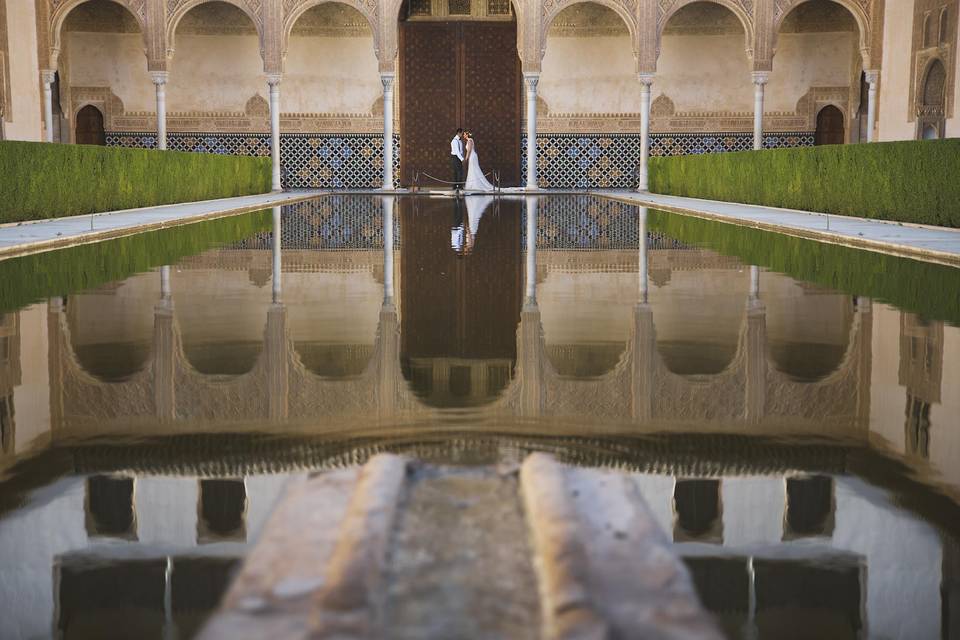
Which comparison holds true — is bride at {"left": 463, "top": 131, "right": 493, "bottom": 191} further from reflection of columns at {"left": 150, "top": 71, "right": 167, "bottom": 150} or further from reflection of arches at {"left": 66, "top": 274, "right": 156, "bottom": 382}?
reflection of arches at {"left": 66, "top": 274, "right": 156, "bottom": 382}

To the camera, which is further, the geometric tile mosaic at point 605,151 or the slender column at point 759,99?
the geometric tile mosaic at point 605,151

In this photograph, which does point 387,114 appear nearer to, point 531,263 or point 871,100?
point 871,100

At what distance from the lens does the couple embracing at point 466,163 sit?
70.0 ft

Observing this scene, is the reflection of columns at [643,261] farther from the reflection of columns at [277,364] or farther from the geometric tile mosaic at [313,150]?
the geometric tile mosaic at [313,150]

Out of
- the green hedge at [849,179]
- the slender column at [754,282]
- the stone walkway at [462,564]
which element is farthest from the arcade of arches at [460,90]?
the stone walkway at [462,564]

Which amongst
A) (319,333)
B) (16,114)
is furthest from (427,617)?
(16,114)

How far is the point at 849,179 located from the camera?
12070 mm

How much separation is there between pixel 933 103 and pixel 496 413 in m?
17.1

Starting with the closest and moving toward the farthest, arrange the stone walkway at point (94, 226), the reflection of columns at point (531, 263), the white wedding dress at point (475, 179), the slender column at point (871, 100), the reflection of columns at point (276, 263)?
the reflection of columns at point (531, 263) → the reflection of columns at point (276, 263) → the stone walkway at point (94, 226) → the slender column at point (871, 100) → the white wedding dress at point (475, 179)

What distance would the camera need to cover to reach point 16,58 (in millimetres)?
18672

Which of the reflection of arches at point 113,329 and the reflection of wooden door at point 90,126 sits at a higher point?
the reflection of wooden door at point 90,126

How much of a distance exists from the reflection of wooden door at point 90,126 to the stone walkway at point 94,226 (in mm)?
7987

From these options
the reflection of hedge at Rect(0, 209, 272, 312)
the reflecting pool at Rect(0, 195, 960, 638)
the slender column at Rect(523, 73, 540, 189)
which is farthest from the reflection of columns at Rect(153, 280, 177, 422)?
the slender column at Rect(523, 73, 540, 189)

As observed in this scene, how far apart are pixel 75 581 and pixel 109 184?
11.9 metres
